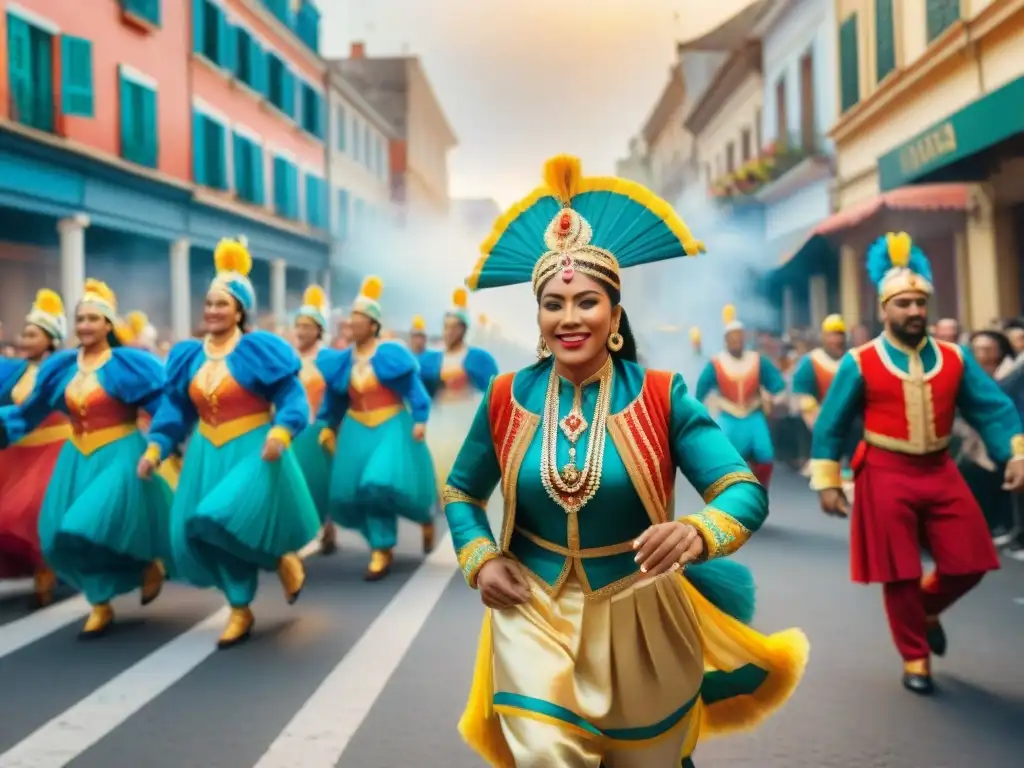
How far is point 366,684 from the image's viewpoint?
5469 millimetres

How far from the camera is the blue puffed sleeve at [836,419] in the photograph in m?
5.71

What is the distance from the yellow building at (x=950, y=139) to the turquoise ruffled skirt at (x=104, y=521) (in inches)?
370

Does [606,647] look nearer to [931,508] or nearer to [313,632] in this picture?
[931,508]

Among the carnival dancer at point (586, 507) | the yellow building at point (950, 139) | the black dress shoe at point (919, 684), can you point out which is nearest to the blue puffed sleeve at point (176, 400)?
the carnival dancer at point (586, 507)

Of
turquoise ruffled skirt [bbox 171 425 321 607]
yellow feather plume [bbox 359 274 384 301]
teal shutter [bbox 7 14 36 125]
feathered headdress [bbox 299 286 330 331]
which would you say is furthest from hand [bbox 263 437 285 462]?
teal shutter [bbox 7 14 36 125]

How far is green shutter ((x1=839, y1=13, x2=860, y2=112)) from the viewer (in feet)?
68.9

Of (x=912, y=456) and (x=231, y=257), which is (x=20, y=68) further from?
(x=912, y=456)

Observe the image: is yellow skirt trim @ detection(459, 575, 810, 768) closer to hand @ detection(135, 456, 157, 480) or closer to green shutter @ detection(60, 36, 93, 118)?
hand @ detection(135, 456, 157, 480)

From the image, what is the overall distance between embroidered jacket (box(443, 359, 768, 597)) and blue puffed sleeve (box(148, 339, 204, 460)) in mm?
3661

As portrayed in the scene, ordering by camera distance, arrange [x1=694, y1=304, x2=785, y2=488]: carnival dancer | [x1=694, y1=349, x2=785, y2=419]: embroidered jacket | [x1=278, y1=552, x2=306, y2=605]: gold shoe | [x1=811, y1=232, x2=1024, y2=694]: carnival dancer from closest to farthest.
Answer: [x1=811, y1=232, x2=1024, y2=694]: carnival dancer < [x1=278, y1=552, x2=306, y2=605]: gold shoe < [x1=694, y1=304, x2=785, y2=488]: carnival dancer < [x1=694, y1=349, x2=785, y2=419]: embroidered jacket

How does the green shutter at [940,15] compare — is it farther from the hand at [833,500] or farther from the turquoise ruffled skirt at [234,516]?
the turquoise ruffled skirt at [234,516]

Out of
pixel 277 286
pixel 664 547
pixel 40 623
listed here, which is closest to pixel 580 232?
pixel 664 547

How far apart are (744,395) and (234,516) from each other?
595cm

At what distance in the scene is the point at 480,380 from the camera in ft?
35.4
